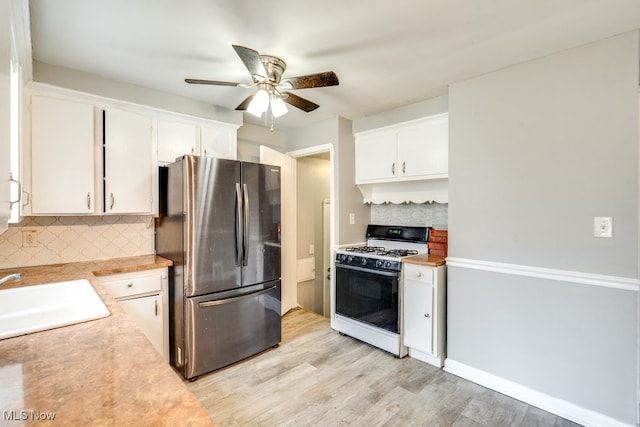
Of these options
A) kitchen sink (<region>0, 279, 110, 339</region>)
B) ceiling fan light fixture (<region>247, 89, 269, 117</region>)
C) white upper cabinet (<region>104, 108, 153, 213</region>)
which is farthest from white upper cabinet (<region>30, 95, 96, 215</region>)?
ceiling fan light fixture (<region>247, 89, 269, 117</region>)

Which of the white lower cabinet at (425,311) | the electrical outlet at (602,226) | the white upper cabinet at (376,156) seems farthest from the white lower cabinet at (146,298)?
the electrical outlet at (602,226)

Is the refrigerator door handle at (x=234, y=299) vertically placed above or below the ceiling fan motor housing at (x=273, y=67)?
below

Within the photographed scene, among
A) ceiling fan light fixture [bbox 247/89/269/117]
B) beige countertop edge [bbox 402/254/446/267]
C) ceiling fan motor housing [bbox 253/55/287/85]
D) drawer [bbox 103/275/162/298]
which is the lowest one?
drawer [bbox 103/275/162/298]

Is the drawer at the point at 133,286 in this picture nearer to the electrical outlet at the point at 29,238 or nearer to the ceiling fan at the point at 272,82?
the electrical outlet at the point at 29,238

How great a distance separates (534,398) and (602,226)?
1.26 m

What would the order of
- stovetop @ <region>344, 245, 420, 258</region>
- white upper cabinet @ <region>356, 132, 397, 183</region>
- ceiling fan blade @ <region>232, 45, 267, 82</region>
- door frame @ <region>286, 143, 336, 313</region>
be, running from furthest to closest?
door frame @ <region>286, 143, 336, 313</region>
white upper cabinet @ <region>356, 132, 397, 183</region>
stovetop @ <region>344, 245, 420, 258</region>
ceiling fan blade @ <region>232, 45, 267, 82</region>

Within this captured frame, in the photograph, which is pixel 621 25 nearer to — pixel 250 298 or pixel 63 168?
pixel 250 298

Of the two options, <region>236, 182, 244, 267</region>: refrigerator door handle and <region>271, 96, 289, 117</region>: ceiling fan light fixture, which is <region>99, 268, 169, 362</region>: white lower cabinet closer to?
<region>236, 182, 244, 267</region>: refrigerator door handle

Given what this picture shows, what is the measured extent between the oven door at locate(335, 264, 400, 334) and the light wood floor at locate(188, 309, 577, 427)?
0.33m

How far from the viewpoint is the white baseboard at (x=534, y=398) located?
6.16ft

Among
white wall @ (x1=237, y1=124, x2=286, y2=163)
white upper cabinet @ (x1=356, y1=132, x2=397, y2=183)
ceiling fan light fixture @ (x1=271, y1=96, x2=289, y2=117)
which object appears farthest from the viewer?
white wall @ (x1=237, y1=124, x2=286, y2=163)

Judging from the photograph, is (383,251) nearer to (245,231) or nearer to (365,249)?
(365,249)

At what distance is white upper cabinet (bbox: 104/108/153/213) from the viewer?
2.46m

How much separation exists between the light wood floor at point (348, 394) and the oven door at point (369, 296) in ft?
1.07
